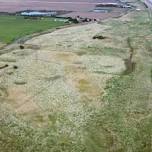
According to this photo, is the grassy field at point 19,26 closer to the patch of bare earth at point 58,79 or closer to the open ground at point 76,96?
the open ground at point 76,96

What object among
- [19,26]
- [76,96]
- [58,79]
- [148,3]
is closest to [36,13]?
[19,26]

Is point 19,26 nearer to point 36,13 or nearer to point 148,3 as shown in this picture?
point 36,13

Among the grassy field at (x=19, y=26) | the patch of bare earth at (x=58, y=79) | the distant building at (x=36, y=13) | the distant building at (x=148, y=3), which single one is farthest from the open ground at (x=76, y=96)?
the distant building at (x=148, y=3)

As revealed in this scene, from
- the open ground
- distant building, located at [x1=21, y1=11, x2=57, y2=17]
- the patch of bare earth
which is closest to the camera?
the open ground

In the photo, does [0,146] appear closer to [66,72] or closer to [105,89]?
→ [105,89]

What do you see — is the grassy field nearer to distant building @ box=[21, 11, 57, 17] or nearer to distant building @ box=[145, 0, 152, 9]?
distant building @ box=[21, 11, 57, 17]

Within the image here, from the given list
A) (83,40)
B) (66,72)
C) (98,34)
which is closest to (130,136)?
(66,72)

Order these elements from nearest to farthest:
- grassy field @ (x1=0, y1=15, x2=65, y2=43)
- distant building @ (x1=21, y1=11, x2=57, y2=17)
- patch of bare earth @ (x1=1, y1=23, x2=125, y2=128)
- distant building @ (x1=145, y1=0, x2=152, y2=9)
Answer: patch of bare earth @ (x1=1, y1=23, x2=125, y2=128) → grassy field @ (x1=0, y1=15, x2=65, y2=43) → distant building @ (x1=21, y1=11, x2=57, y2=17) → distant building @ (x1=145, y1=0, x2=152, y2=9)

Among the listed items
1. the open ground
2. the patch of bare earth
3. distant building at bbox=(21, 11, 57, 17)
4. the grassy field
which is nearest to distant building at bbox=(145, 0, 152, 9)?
distant building at bbox=(21, 11, 57, 17)
